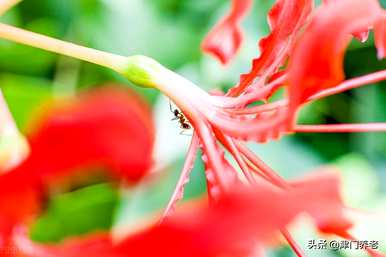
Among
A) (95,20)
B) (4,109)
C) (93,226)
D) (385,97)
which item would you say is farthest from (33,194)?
(385,97)

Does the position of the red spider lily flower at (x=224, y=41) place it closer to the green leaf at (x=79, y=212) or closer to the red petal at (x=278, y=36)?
the red petal at (x=278, y=36)

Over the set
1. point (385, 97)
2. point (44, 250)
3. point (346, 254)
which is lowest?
point (346, 254)

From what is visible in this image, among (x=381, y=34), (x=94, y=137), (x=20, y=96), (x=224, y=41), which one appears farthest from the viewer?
(x=20, y=96)

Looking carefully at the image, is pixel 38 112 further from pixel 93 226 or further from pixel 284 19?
pixel 93 226

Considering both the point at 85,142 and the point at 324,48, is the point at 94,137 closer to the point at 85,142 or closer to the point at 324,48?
the point at 85,142

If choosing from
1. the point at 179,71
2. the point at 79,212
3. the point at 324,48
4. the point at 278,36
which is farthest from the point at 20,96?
the point at 324,48

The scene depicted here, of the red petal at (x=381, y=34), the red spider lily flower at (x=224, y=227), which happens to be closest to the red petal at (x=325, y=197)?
the red spider lily flower at (x=224, y=227)

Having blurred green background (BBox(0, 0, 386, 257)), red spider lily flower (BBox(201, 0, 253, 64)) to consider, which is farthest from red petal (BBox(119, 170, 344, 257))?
blurred green background (BBox(0, 0, 386, 257))
